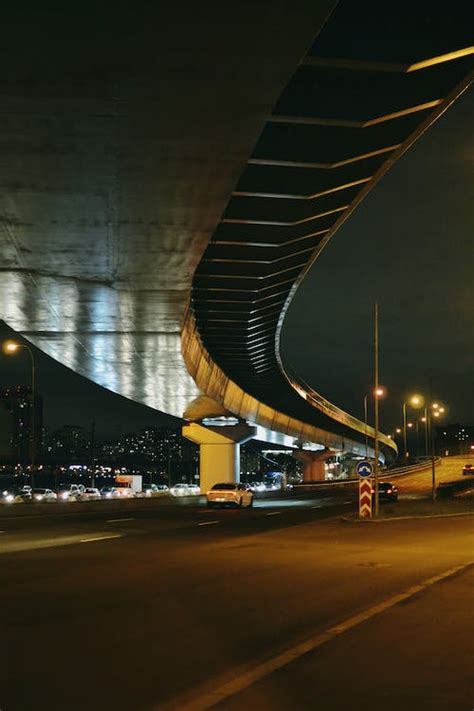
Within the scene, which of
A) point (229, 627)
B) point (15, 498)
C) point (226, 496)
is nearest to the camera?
point (229, 627)

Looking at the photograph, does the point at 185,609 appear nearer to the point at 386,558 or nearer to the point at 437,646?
the point at 437,646

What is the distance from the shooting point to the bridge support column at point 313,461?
406 ft

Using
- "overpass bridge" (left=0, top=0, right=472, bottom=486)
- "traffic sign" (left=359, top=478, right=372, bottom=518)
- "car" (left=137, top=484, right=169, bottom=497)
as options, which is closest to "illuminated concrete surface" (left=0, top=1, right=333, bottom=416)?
"overpass bridge" (left=0, top=0, right=472, bottom=486)

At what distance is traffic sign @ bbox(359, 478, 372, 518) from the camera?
112 ft

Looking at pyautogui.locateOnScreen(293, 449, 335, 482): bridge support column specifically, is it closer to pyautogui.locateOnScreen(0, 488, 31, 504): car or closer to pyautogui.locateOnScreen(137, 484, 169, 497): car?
pyautogui.locateOnScreen(137, 484, 169, 497): car

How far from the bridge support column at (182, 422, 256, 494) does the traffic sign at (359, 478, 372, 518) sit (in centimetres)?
3708

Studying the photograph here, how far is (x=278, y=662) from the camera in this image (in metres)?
8.71

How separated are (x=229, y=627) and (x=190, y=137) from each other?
863cm

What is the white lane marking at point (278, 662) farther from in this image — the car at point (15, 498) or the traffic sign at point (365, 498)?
the car at point (15, 498)

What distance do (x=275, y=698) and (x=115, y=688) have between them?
1350 millimetres

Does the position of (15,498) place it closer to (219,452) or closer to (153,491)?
(219,452)

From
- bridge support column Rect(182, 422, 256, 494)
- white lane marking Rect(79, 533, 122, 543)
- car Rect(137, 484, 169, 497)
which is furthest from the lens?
car Rect(137, 484, 169, 497)

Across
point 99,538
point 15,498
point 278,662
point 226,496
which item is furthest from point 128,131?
point 15,498

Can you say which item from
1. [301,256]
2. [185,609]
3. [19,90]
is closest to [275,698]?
[185,609]
